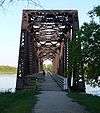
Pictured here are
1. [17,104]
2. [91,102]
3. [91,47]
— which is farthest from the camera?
[91,102]

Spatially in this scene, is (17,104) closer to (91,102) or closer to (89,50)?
(91,102)

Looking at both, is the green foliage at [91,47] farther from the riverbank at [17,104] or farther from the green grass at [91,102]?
the riverbank at [17,104]

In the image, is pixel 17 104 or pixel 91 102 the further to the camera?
pixel 91 102

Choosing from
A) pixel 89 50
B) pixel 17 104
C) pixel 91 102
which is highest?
pixel 89 50

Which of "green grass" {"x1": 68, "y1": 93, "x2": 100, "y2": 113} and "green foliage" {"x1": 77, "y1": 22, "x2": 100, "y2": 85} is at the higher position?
"green foliage" {"x1": 77, "y1": 22, "x2": 100, "y2": 85}

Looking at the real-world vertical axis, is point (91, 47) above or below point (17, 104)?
above

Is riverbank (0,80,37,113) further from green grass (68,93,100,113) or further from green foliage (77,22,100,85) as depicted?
green foliage (77,22,100,85)

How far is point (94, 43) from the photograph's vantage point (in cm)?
1293

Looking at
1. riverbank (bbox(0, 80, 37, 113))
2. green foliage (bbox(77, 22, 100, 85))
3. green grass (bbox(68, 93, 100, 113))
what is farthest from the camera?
green grass (bbox(68, 93, 100, 113))

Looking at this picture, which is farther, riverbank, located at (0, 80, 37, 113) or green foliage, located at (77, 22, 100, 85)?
riverbank, located at (0, 80, 37, 113)

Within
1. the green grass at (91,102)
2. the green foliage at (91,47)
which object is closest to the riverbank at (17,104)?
the green grass at (91,102)

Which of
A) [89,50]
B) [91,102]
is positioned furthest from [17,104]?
A: [89,50]

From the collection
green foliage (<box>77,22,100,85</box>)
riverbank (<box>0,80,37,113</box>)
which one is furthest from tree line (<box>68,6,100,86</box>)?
riverbank (<box>0,80,37,113</box>)

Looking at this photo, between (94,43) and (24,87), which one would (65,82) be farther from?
(94,43)
